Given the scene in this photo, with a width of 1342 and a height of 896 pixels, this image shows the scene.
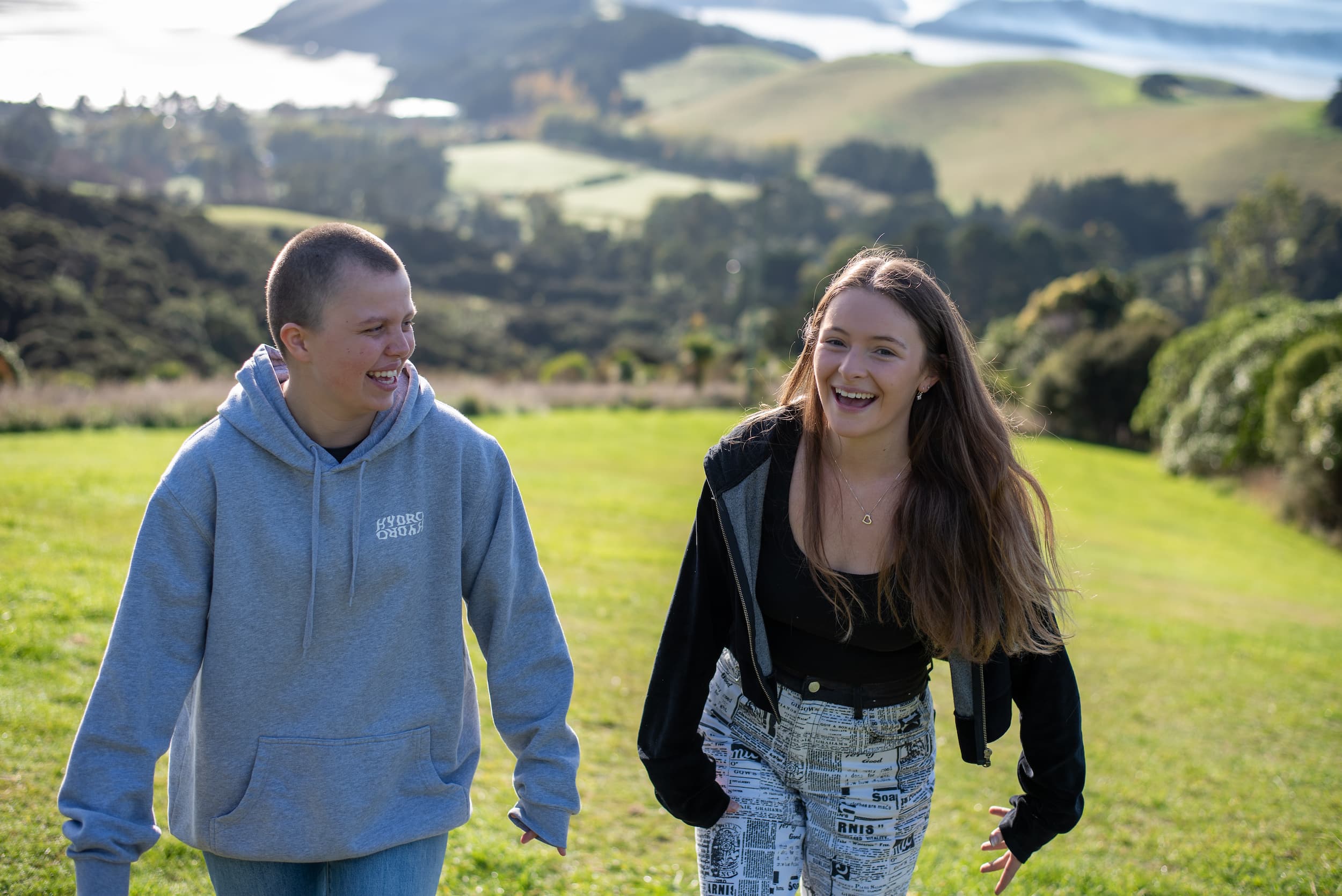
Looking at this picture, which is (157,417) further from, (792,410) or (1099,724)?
(792,410)

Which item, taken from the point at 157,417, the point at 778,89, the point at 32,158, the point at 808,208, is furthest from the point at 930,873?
the point at 778,89

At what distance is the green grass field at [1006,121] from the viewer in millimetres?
103938


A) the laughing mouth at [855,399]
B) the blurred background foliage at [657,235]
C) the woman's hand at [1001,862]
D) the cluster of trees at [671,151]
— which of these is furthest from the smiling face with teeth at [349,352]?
the cluster of trees at [671,151]

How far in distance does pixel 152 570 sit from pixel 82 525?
8302 millimetres

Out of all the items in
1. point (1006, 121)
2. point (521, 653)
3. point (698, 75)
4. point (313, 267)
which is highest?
point (698, 75)

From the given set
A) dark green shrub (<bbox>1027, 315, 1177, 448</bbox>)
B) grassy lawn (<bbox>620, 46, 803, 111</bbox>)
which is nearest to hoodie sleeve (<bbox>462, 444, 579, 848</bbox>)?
dark green shrub (<bbox>1027, 315, 1177, 448</bbox>)

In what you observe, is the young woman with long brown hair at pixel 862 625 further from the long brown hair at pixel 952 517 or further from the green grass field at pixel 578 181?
the green grass field at pixel 578 181

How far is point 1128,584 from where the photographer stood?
1486 centimetres

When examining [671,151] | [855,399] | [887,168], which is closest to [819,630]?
[855,399]

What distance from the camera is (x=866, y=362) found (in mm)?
2816

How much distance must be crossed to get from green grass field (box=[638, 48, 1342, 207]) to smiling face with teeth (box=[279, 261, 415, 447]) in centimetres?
10097

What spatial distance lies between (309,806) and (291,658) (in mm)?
332

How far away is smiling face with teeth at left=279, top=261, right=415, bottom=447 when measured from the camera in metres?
2.45

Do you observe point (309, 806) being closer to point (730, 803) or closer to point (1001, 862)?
point (730, 803)
